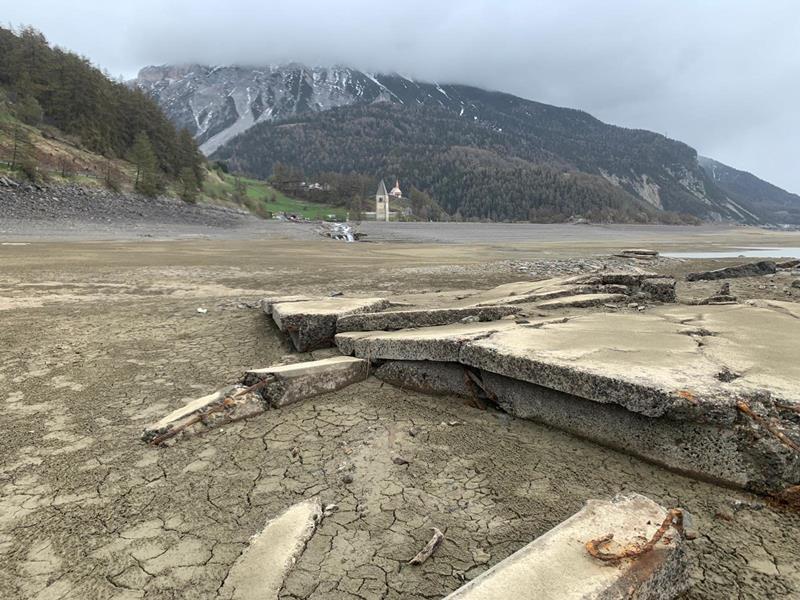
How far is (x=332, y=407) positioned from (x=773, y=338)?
4.30 m

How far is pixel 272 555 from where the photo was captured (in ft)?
8.44

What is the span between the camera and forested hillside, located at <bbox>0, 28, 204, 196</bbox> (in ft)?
172

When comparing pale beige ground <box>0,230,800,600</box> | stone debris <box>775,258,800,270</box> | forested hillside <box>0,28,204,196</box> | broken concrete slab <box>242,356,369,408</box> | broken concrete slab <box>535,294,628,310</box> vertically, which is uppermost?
forested hillside <box>0,28,204,196</box>

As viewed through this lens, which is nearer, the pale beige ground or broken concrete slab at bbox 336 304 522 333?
the pale beige ground

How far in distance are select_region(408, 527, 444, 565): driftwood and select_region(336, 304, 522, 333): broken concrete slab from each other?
11.8ft

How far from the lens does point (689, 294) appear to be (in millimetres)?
11773

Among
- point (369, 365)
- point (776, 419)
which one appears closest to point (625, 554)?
point (776, 419)

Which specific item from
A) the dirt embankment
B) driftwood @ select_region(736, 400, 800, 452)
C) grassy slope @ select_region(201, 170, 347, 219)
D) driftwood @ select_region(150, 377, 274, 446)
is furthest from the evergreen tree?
driftwood @ select_region(736, 400, 800, 452)

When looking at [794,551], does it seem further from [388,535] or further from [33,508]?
[33,508]

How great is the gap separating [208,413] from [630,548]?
335 centimetres

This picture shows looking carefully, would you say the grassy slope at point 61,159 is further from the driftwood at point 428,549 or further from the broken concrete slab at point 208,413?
the driftwood at point 428,549

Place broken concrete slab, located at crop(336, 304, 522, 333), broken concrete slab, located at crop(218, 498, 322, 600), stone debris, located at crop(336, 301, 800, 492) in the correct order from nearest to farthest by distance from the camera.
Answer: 1. broken concrete slab, located at crop(218, 498, 322, 600)
2. stone debris, located at crop(336, 301, 800, 492)
3. broken concrete slab, located at crop(336, 304, 522, 333)

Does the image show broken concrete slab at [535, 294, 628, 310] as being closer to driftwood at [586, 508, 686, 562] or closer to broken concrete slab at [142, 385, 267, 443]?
broken concrete slab at [142, 385, 267, 443]

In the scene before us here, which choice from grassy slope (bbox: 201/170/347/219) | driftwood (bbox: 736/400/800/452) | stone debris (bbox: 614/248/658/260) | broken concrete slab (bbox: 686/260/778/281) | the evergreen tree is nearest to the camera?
driftwood (bbox: 736/400/800/452)
